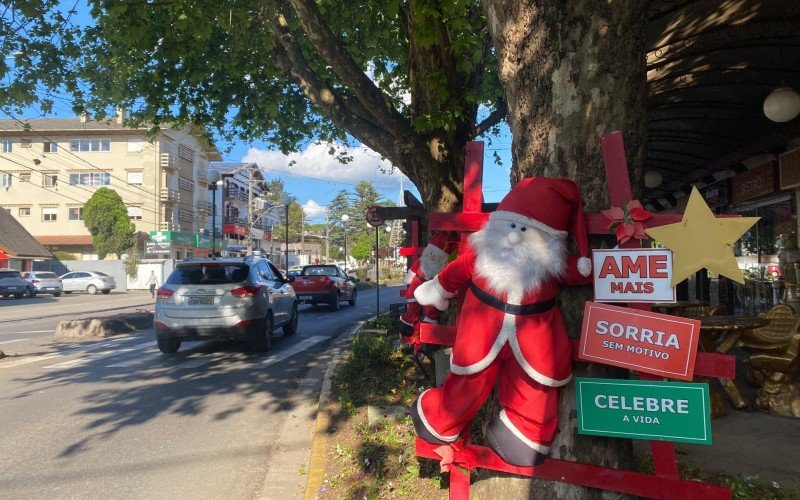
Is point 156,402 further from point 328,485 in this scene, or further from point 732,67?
point 732,67

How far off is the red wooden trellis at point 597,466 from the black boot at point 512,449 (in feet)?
0.16

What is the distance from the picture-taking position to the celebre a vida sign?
2.12 m

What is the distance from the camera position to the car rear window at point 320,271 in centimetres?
1961

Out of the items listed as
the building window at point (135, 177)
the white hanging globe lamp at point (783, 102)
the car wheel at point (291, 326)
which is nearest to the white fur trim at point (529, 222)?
the white hanging globe lamp at point (783, 102)

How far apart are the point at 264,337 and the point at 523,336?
8081mm

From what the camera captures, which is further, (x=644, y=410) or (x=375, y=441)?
(x=375, y=441)

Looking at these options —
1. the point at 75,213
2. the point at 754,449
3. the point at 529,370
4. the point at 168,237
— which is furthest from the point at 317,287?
the point at 75,213

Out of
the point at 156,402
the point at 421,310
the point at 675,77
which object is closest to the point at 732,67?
the point at 675,77

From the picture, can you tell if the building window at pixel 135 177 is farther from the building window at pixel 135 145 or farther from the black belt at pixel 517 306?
the black belt at pixel 517 306

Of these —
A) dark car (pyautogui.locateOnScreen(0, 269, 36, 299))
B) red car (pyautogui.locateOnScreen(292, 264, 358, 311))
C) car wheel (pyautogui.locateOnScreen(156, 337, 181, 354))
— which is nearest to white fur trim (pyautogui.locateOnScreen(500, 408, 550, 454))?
car wheel (pyautogui.locateOnScreen(156, 337, 181, 354))

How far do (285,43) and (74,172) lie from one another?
4840 centimetres

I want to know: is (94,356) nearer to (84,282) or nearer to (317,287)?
(317,287)

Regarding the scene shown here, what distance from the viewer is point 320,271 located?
66.2 feet

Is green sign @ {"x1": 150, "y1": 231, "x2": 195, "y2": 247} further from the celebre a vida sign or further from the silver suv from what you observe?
the celebre a vida sign
